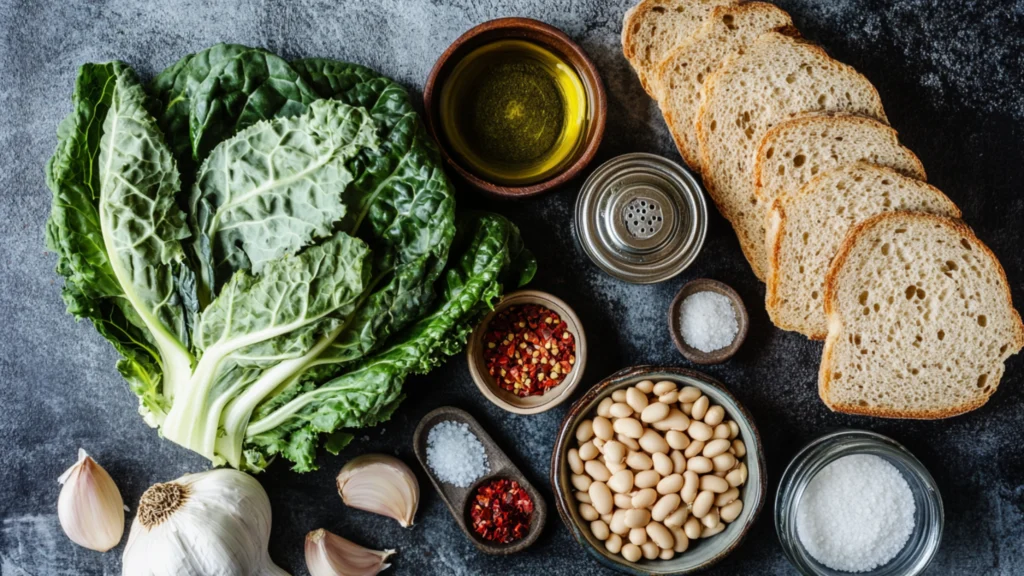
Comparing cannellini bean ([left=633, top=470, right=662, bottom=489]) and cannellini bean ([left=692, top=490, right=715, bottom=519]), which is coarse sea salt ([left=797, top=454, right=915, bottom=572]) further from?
cannellini bean ([left=633, top=470, right=662, bottom=489])

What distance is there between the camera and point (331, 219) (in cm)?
170

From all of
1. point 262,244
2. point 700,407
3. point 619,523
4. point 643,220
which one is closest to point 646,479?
point 619,523

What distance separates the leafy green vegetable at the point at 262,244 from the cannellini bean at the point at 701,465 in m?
0.72

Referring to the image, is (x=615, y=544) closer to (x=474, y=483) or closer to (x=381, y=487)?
(x=474, y=483)

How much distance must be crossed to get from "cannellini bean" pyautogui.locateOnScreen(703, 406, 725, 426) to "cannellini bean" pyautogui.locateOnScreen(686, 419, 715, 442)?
0.05 feet

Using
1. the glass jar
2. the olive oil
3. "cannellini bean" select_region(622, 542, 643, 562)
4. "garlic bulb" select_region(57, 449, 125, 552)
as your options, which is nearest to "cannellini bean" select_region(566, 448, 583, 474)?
"cannellini bean" select_region(622, 542, 643, 562)

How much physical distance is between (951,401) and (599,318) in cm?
100

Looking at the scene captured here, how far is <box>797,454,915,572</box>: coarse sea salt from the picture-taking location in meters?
1.97

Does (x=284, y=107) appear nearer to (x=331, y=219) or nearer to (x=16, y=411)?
(x=331, y=219)

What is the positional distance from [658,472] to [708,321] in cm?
44

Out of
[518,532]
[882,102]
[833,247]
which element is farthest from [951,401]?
[518,532]

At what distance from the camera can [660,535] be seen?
1.95 metres

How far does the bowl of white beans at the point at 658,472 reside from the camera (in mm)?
1958

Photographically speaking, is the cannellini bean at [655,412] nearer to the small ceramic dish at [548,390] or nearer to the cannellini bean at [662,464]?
the cannellini bean at [662,464]
